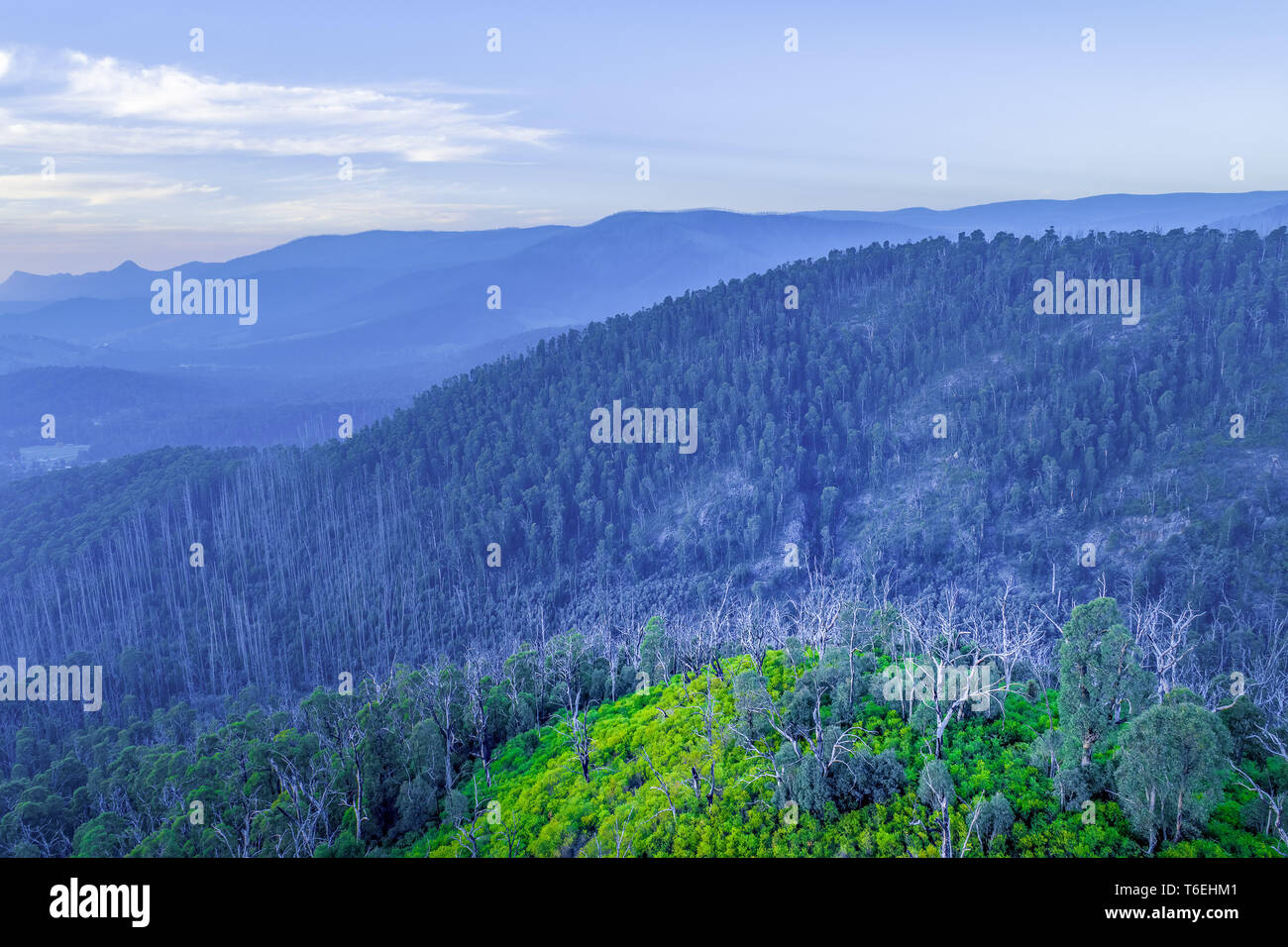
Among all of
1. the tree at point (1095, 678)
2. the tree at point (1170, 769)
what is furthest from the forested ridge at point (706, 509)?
the tree at point (1170, 769)

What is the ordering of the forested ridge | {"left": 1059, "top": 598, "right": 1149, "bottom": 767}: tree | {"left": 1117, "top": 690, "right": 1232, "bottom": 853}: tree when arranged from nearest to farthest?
1. {"left": 1117, "top": 690, "right": 1232, "bottom": 853}: tree
2. {"left": 1059, "top": 598, "right": 1149, "bottom": 767}: tree
3. the forested ridge

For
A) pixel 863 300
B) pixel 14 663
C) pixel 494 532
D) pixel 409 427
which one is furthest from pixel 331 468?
pixel 863 300

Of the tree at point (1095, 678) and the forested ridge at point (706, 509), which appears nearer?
the tree at point (1095, 678)

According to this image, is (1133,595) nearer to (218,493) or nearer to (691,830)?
(691,830)

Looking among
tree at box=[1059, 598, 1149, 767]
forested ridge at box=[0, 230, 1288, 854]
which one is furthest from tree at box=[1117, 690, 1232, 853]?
forested ridge at box=[0, 230, 1288, 854]

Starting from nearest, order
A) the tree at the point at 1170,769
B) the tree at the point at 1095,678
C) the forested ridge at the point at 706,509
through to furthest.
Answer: the tree at the point at 1170,769 → the tree at the point at 1095,678 → the forested ridge at the point at 706,509

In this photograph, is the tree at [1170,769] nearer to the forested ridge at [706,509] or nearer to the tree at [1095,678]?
the tree at [1095,678]

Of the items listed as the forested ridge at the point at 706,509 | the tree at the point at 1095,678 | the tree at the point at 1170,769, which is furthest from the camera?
the forested ridge at the point at 706,509

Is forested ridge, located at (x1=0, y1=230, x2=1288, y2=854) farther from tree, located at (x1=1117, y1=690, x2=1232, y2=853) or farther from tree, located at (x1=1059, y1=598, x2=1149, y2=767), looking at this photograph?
tree, located at (x1=1117, y1=690, x2=1232, y2=853)
